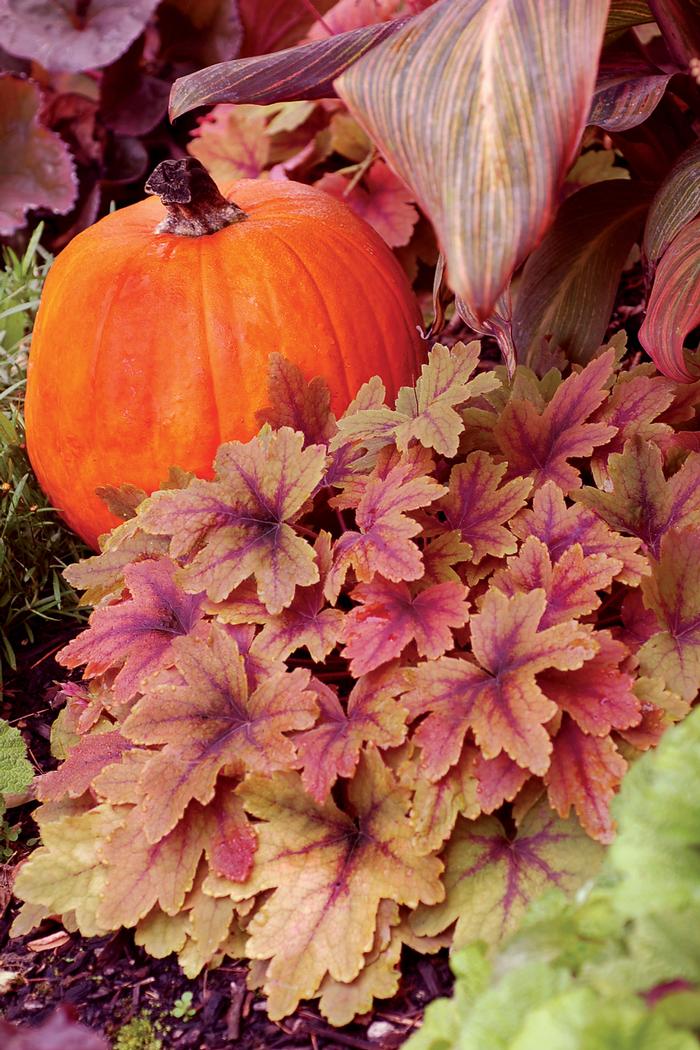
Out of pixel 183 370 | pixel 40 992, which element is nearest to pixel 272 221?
pixel 183 370

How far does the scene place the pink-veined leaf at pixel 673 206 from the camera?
1712 mm

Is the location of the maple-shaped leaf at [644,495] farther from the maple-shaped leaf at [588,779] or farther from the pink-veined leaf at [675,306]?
the maple-shaped leaf at [588,779]

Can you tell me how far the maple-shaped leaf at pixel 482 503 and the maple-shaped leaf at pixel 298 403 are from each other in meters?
0.22

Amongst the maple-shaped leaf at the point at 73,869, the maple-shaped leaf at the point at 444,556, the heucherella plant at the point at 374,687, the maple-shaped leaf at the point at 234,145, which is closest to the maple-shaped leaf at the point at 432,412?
the heucherella plant at the point at 374,687

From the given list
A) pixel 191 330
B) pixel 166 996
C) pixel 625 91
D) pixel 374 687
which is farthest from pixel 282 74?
pixel 166 996

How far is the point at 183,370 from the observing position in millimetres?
1752

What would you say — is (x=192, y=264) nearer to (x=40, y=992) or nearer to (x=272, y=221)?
(x=272, y=221)

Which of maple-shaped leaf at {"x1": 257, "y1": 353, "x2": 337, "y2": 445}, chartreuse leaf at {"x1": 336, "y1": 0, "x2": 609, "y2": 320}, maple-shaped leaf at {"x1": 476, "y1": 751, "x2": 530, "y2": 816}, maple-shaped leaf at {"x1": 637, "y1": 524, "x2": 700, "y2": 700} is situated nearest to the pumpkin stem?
maple-shaped leaf at {"x1": 257, "y1": 353, "x2": 337, "y2": 445}

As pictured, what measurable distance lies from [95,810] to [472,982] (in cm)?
67

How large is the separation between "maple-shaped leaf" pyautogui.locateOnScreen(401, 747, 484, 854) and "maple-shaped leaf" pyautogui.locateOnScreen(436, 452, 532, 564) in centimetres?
28

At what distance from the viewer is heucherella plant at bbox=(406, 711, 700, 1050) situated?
661 millimetres

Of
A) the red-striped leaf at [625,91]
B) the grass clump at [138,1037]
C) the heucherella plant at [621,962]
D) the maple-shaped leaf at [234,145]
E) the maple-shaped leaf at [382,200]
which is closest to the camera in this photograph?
the heucherella plant at [621,962]

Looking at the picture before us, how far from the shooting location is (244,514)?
4.70 ft

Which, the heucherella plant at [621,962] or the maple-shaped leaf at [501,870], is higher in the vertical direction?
the heucherella plant at [621,962]
